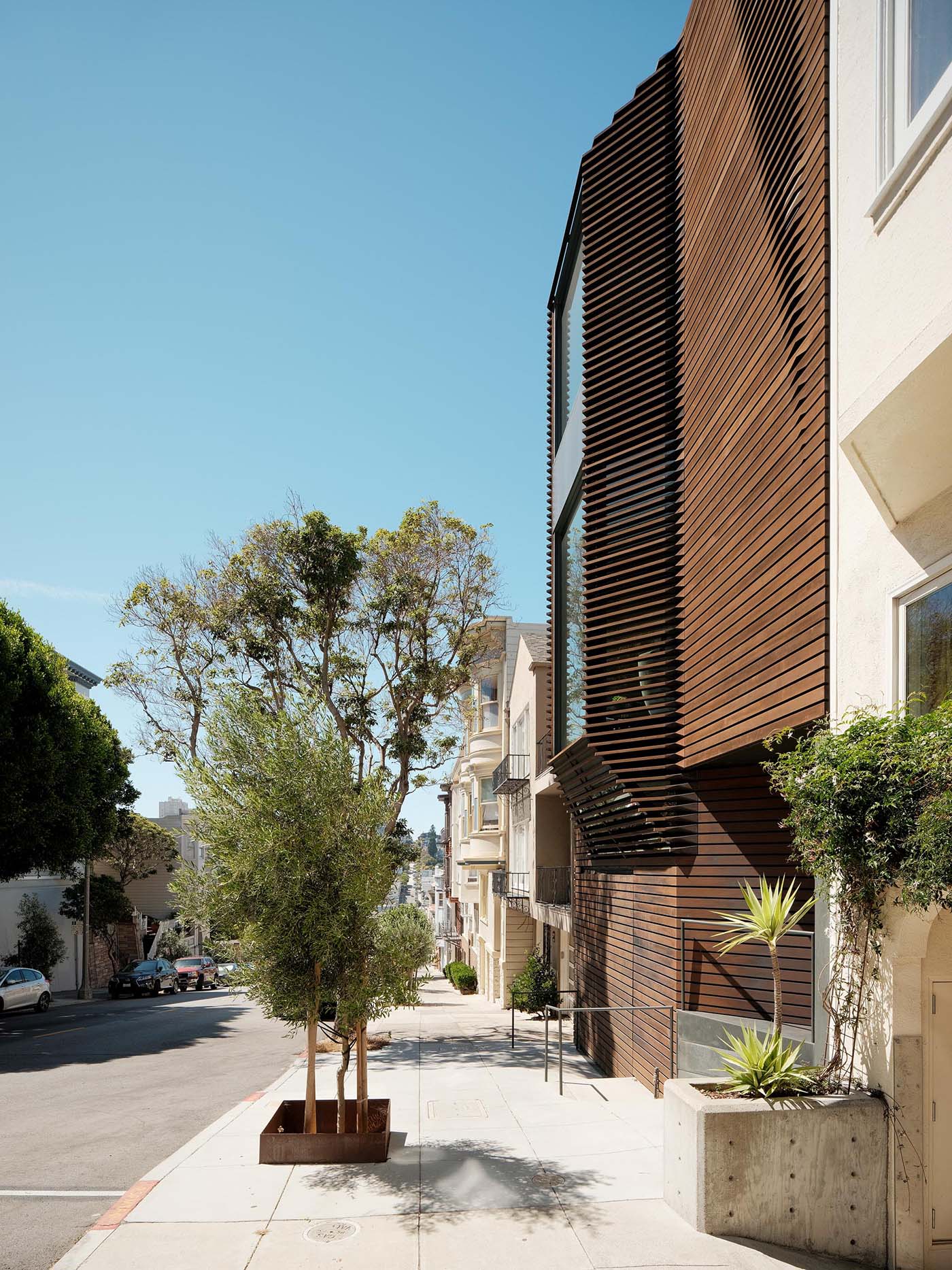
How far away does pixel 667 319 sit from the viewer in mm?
12766

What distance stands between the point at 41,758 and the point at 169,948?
96.8 ft

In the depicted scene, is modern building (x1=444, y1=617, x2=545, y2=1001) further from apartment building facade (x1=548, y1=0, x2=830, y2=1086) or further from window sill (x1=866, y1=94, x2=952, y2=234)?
window sill (x1=866, y1=94, x2=952, y2=234)

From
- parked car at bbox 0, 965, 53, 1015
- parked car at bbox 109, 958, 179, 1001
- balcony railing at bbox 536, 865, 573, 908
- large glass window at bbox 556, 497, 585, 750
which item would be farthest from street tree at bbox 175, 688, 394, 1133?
parked car at bbox 109, 958, 179, 1001

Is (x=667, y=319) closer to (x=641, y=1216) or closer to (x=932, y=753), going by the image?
(x=932, y=753)

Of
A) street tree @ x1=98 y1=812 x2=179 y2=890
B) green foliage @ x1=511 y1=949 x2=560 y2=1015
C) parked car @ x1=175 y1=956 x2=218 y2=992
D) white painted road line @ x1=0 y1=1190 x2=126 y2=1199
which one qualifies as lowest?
parked car @ x1=175 y1=956 x2=218 y2=992

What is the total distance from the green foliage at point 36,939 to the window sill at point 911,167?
1537 inches

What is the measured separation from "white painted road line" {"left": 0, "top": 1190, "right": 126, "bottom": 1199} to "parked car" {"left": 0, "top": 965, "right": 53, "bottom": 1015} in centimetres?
2129

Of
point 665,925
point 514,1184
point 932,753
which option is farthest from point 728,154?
point 514,1184

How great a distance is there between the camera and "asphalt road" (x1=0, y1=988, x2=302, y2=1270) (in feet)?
28.4

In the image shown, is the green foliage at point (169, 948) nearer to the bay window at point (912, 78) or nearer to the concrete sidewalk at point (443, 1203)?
the concrete sidewalk at point (443, 1203)

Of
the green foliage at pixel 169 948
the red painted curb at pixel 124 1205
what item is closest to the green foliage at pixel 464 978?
the green foliage at pixel 169 948

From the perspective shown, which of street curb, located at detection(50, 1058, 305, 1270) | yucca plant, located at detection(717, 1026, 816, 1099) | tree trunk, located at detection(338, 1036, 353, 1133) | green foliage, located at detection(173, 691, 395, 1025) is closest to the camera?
street curb, located at detection(50, 1058, 305, 1270)

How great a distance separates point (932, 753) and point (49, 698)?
86.8ft

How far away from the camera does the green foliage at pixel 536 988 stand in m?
25.6
